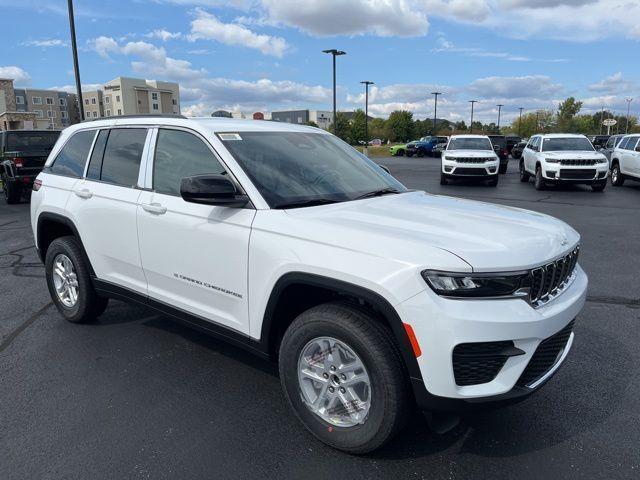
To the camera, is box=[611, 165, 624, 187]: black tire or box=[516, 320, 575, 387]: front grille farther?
box=[611, 165, 624, 187]: black tire

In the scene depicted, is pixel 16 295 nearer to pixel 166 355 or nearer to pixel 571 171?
pixel 166 355

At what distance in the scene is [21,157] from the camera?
13953 millimetres

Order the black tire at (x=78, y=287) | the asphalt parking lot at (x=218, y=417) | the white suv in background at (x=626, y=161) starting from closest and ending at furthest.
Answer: the asphalt parking lot at (x=218, y=417) → the black tire at (x=78, y=287) → the white suv in background at (x=626, y=161)

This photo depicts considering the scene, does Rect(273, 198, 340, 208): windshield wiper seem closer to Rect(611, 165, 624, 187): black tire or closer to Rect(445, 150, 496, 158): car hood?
Rect(445, 150, 496, 158): car hood

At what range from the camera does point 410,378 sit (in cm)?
252

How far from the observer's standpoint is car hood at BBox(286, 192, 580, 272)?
8.13 feet

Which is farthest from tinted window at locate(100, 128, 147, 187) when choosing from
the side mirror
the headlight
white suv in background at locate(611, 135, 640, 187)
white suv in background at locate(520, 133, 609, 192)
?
white suv in background at locate(611, 135, 640, 187)

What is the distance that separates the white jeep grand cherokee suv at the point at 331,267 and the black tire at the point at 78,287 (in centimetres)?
22

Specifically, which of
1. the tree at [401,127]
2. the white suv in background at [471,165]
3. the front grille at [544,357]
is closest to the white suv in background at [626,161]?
the white suv in background at [471,165]

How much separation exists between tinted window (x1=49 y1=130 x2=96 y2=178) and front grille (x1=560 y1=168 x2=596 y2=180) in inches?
580

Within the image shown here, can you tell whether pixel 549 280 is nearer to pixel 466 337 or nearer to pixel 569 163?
pixel 466 337

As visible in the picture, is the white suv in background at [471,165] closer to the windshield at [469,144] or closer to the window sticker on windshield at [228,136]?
the windshield at [469,144]

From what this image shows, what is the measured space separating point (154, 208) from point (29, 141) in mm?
13096

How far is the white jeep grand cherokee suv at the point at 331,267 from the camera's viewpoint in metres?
2.44
